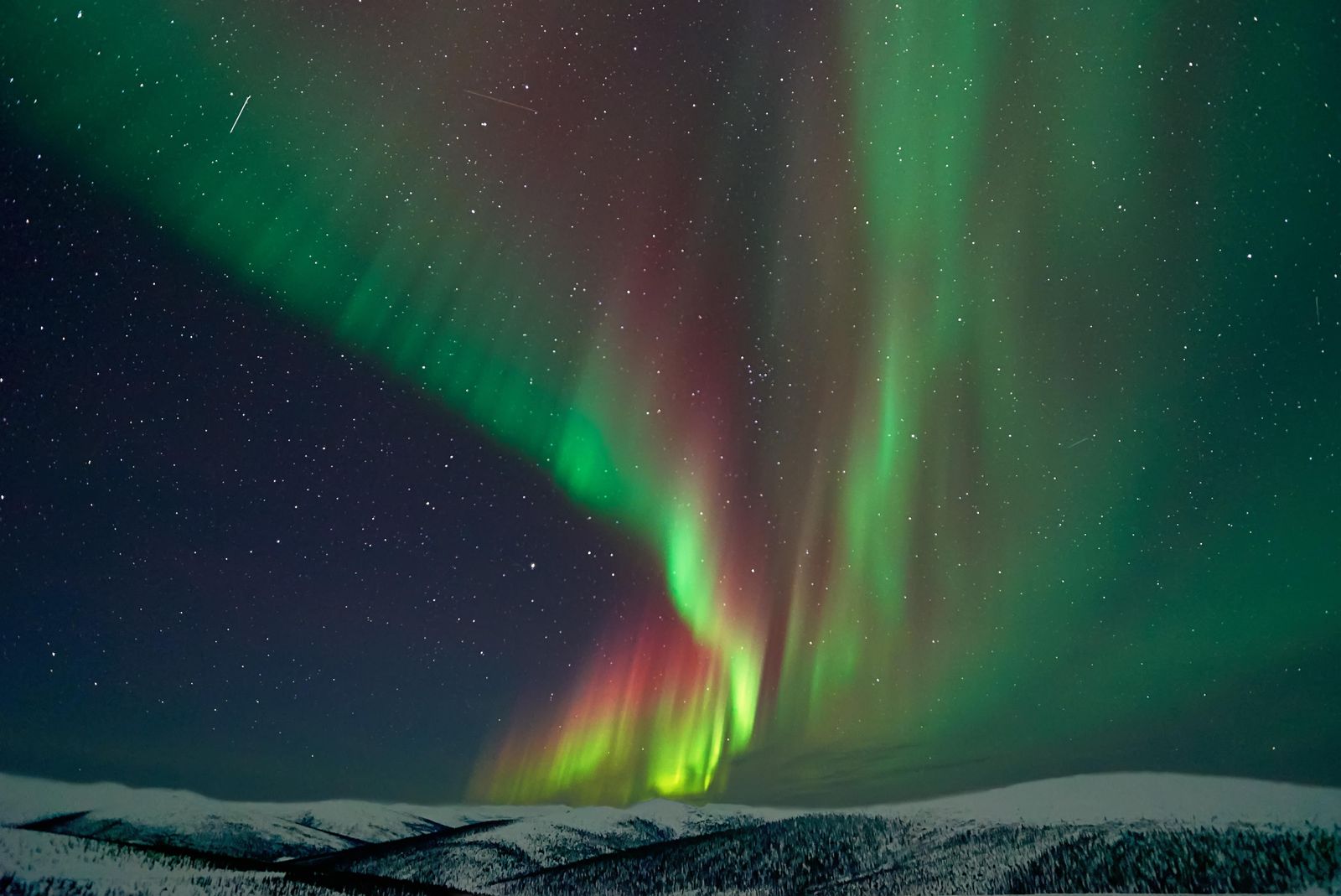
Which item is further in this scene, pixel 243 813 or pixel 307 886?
pixel 243 813

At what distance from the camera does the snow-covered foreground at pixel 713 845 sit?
22.7m

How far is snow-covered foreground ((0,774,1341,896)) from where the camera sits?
2269 centimetres

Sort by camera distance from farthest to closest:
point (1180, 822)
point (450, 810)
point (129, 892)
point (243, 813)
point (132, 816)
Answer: point (243, 813) → point (450, 810) → point (132, 816) → point (1180, 822) → point (129, 892)

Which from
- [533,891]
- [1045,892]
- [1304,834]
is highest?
[1304,834]

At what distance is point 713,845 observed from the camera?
3744 cm

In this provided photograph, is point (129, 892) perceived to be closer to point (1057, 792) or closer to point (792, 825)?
point (792, 825)

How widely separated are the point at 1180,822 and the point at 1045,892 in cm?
515

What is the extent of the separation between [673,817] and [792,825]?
6178mm

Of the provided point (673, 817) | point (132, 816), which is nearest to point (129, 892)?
point (132, 816)

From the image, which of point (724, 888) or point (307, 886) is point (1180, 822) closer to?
point (724, 888)

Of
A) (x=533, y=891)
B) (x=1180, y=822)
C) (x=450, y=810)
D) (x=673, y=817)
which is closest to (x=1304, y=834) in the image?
(x=1180, y=822)

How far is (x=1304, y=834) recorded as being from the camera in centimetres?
2378

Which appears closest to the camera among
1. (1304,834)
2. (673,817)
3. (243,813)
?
(1304,834)

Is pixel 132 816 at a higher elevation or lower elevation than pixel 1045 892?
lower
